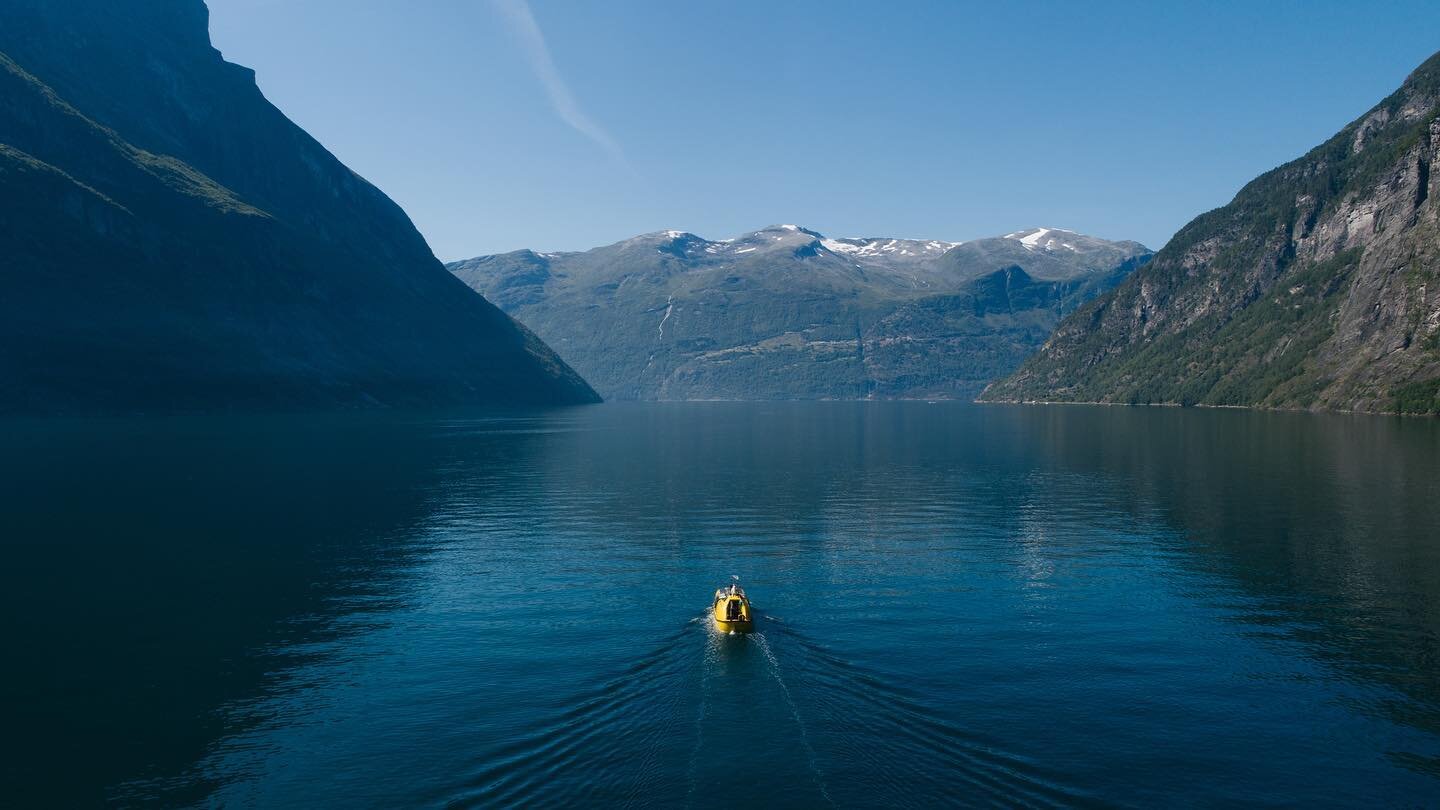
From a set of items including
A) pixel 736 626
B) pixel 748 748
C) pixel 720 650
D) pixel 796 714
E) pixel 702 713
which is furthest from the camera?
pixel 736 626

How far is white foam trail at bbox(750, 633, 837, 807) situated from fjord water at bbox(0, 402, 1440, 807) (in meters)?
0.16

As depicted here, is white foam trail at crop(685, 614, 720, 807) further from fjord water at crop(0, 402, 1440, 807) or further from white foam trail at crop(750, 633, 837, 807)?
white foam trail at crop(750, 633, 837, 807)

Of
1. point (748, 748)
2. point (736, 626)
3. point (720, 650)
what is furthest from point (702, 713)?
point (736, 626)

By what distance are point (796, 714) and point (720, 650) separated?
9.19m

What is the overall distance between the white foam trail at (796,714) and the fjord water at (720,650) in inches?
6.2

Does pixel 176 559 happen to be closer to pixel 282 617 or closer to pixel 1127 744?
pixel 282 617

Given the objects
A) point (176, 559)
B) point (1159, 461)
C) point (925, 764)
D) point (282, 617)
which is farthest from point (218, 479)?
point (1159, 461)

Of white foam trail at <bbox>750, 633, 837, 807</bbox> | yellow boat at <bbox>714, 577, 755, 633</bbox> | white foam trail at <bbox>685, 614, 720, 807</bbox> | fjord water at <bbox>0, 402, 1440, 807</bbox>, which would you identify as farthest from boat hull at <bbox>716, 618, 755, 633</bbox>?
fjord water at <bbox>0, 402, 1440, 807</bbox>

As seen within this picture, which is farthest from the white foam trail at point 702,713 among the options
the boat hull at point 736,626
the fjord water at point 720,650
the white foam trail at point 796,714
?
the white foam trail at point 796,714

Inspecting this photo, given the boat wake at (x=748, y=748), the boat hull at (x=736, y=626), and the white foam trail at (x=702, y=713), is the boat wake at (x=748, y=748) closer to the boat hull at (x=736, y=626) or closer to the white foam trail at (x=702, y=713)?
the white foam trail at (x=702, y=713)

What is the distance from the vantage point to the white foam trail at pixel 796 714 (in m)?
28.2

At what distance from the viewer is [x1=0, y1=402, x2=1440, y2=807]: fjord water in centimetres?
2944

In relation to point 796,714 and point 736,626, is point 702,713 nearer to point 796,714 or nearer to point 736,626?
point 796,714

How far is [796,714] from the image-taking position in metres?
34.3
